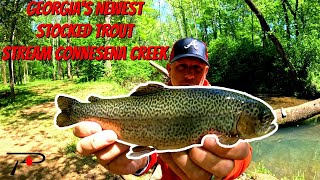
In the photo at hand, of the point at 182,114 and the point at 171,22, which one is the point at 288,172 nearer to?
the point at 182,114

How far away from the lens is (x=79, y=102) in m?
1.70

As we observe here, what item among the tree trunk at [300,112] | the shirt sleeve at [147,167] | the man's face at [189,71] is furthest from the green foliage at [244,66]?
the man's face at [189,71]

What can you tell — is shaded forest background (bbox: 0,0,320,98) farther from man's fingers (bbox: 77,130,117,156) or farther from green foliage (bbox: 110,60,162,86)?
man's fingers (bbox: 77,130,117,156)

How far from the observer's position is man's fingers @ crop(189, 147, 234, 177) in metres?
1.53

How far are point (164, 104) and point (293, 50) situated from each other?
20.5 metres

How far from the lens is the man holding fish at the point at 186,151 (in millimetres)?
1546

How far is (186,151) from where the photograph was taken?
62.3 inches

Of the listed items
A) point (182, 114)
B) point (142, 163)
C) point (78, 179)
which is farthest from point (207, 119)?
→ point (78, 179)

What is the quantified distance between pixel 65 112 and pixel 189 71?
2.63ft

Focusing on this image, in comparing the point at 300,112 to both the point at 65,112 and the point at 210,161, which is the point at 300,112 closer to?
the point at 210,161

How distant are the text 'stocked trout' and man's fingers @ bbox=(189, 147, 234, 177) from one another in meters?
0.07

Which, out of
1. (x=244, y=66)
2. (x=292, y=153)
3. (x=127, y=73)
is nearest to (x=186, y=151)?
(x=292, y=153)

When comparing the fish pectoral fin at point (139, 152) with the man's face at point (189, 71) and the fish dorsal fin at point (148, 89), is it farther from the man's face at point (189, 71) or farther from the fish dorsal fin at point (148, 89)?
the man's face at point (189, 71)

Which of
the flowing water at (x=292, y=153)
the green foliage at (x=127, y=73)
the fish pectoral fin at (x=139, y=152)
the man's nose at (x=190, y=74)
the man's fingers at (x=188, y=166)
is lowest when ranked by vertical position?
the flowing water at (x=292, y=153)
